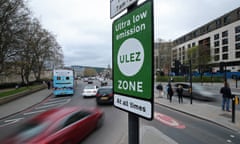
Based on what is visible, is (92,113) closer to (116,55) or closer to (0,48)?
(116,55)

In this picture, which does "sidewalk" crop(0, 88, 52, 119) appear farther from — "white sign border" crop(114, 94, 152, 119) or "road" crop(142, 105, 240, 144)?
"white sign border" crop(114, 94, 152, 119)

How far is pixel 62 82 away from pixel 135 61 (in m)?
19.4

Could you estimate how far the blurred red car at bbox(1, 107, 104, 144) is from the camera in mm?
3926

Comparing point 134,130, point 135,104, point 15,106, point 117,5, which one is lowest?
point 15,106

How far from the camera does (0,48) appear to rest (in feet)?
53.8

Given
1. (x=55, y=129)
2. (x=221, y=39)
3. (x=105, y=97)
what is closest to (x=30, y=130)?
(x=55, y=129)

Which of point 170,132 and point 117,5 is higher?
point 117,5

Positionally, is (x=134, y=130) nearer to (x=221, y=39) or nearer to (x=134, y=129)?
(x=134, y=129)

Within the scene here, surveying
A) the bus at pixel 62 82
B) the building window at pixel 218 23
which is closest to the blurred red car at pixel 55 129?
the bus at pixel 62 82

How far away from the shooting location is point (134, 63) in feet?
4.38

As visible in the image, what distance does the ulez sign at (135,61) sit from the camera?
1.19 m

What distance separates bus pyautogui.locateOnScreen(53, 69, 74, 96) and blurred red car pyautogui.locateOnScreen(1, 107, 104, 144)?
14.2 metres

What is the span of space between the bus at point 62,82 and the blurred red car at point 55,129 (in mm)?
14183

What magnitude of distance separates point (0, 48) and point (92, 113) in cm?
1600
